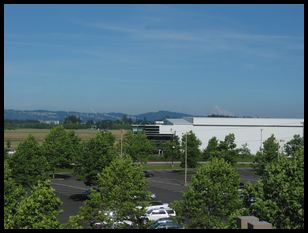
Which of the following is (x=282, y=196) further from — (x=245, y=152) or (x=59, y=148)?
(x=245, y=152)

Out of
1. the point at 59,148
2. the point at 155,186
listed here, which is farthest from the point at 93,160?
the point at 59,148

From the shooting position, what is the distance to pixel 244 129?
52.3m

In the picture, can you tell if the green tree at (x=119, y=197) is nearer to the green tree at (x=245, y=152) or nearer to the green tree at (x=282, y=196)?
the green tree at (x=282, y=196)

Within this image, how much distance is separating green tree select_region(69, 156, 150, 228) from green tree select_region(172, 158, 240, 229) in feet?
3.67

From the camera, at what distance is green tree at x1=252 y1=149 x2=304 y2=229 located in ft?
30.0

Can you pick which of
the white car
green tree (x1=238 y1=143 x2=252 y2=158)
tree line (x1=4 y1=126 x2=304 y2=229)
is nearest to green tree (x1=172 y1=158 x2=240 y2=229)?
tree line (x1=4 y1=126 x2=304 y2=229)

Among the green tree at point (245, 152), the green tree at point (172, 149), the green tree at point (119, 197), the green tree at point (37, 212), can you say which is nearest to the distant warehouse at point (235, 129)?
the green tree at point (245, 152)

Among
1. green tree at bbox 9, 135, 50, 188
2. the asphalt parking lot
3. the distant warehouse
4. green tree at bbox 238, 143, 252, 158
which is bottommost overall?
the asphalt parking lot

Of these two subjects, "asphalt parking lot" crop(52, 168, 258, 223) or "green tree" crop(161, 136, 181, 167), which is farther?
"green tree" crop(161, 136, 181, 167)

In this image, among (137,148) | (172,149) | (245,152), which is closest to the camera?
(137,148)

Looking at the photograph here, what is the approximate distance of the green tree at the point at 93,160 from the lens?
902 inches

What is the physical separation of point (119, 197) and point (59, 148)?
63.4ft

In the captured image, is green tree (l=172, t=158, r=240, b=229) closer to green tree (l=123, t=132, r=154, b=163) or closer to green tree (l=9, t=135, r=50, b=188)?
green tree (l=9, t=135, r=50, b=188)
